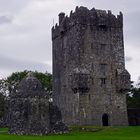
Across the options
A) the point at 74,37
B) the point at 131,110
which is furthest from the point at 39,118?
the point at 131,110

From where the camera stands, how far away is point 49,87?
3671 inches

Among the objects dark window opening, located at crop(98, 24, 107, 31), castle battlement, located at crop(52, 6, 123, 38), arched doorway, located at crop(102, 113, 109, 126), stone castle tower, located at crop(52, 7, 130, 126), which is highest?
castle battlement, located at crop(52, 6, 123, 38)

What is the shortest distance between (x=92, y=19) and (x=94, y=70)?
7.44 m

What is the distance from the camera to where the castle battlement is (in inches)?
2441

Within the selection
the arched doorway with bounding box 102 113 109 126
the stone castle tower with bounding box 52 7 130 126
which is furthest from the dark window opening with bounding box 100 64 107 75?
the arched doorway with bounding box 102 113 109 126

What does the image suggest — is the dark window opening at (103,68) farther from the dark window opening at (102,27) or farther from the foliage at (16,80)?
the foliage at (16,80)

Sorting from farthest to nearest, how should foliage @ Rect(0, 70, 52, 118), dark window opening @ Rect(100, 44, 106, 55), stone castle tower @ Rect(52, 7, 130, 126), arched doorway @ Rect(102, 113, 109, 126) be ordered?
1. foliage @ Rect(0, 70, 52, 118)
2. dark window opening @ Rect(100, 44, 106, 55)
3. arched doorway @ Rect(102, 113, 109, 126)
4. stone castle tower @ Rect(52, 7, 130, 126)

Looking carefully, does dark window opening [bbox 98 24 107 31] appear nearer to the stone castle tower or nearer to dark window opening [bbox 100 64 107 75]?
the stone castle tower

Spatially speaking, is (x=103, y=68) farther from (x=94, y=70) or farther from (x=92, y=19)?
(x=92, y=19)

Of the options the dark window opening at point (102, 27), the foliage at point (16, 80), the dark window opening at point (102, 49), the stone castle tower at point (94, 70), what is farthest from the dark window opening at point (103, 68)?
the foliage at point (16, 80)

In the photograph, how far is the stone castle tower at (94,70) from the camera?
2377 inches

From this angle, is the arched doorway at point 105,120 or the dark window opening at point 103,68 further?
the dark window opening at point 103,68

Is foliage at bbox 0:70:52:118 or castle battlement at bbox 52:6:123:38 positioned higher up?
castle battlement at bbox 52:6:123:38

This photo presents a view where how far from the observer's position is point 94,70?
61.6 metres
